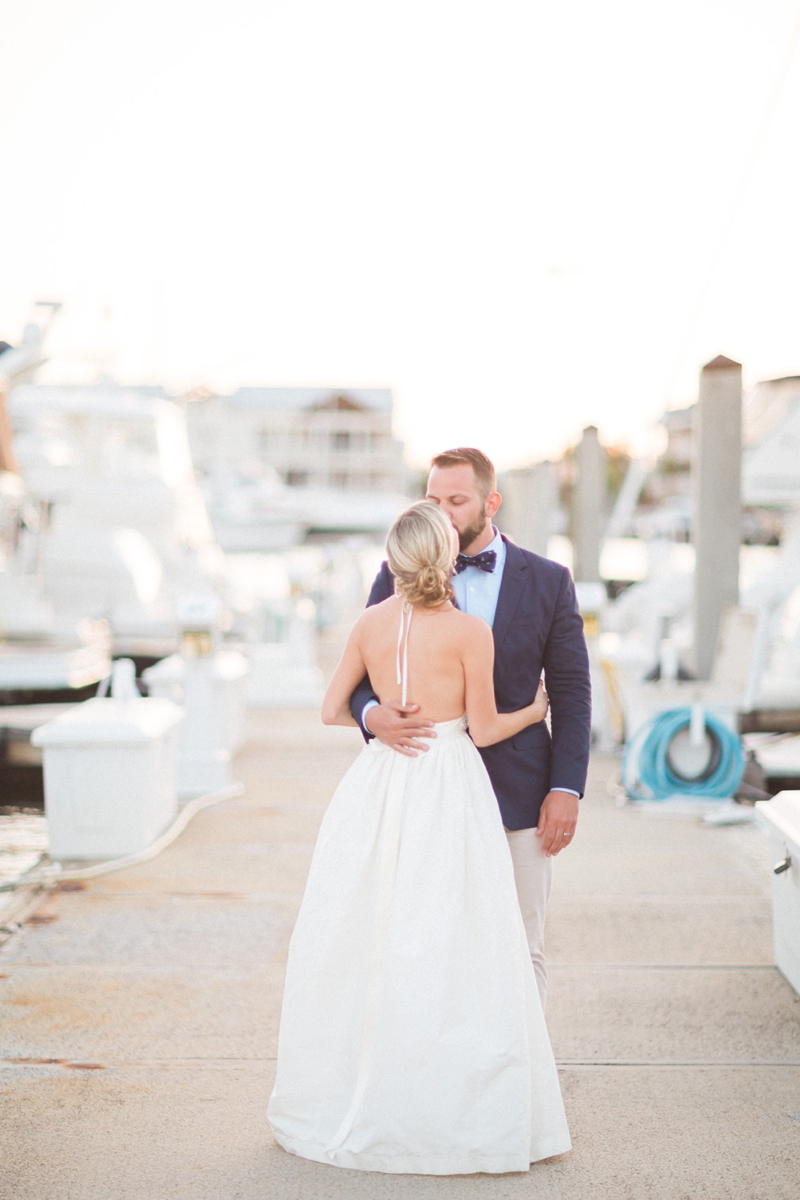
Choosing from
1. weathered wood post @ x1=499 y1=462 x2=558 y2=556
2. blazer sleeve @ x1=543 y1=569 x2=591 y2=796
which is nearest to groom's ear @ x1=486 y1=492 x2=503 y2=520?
blazer sleeve @ x1=543 y1=569 x2=591 y2=796

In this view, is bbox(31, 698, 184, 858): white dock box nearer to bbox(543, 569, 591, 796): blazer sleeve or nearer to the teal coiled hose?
the teal coiled hose

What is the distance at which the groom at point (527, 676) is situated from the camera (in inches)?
134

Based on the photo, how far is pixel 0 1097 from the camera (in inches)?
147

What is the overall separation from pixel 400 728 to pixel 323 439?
300 feet

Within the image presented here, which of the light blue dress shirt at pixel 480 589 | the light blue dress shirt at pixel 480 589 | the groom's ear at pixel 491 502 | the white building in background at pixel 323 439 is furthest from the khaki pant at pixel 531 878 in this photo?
the white building in background at pixel 323 439

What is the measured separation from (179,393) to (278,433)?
67.0m

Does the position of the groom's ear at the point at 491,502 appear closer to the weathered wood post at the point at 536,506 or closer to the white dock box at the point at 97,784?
the white dock box at the point at 97,784

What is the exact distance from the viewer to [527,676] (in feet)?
11.5

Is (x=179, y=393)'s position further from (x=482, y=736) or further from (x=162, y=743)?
(x=482, y=736)

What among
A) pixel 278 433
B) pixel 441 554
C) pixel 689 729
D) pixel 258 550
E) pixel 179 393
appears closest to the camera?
pixel 441 554

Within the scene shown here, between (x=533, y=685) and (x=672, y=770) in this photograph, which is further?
(x=672, y=770)

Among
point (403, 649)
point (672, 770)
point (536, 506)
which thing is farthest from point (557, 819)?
point (536, 506)

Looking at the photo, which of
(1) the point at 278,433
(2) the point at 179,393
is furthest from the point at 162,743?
(1) the point at 278,433

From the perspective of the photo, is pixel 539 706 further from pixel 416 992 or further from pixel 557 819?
A: pixel 416 992
